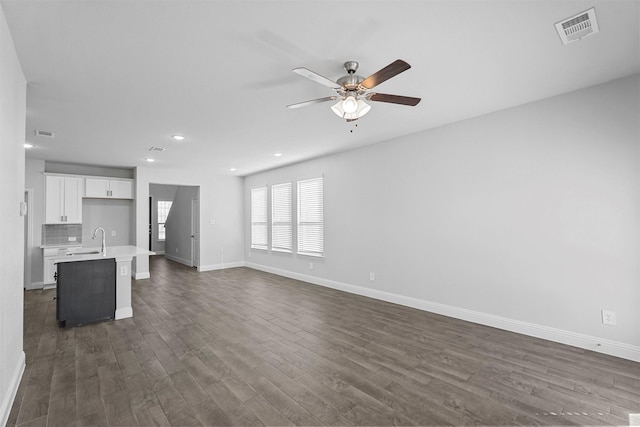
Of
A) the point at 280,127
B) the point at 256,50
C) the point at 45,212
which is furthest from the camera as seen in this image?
the point at 45,212

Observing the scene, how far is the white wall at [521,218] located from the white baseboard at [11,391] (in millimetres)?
4046

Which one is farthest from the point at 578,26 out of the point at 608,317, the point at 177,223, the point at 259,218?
the point at 177,223

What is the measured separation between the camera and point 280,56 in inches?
92.7

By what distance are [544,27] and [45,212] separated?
8.20m

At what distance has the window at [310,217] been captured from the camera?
6.10 meters

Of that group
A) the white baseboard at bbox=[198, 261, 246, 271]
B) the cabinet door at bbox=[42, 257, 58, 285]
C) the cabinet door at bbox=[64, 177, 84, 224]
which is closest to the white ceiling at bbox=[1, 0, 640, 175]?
the cabinet door at bbox=[64, 177, 84, 224]

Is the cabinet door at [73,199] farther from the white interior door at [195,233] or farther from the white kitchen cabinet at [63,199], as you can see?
the white interior door at [195,233]

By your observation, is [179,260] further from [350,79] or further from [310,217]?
[350,79]

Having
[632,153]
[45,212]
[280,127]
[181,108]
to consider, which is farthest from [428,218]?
[45,212]

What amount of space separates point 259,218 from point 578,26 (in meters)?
6.94

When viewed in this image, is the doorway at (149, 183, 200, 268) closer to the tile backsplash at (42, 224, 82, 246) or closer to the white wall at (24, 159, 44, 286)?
the tile backsplash at (42, 224, 82, 246)

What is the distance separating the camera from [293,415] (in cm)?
204

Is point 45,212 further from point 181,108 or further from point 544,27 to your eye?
point 544,27

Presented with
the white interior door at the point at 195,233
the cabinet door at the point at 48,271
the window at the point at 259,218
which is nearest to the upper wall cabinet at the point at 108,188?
the cabinet door at the point at 48,271
